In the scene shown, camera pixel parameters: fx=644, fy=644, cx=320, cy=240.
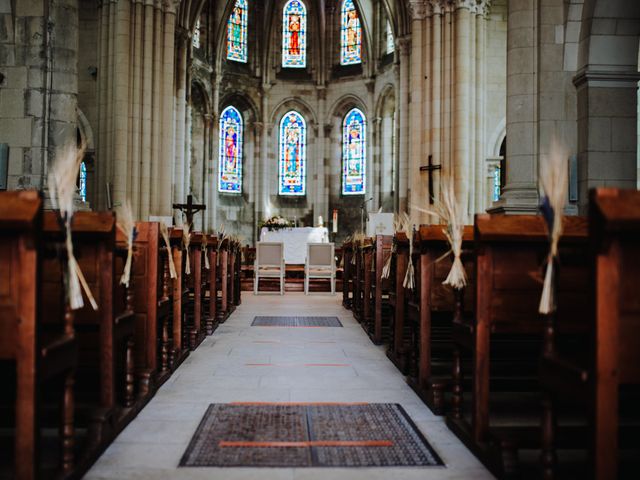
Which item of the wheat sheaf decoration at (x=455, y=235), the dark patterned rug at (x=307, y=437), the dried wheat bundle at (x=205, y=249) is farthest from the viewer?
the dried wheat bundle at (x=205, y=249)

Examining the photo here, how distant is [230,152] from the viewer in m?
23.8

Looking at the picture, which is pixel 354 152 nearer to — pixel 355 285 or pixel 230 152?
pixel 230 152

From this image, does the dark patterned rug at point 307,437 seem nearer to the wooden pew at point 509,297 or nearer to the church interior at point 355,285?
the church interior at point 355,285

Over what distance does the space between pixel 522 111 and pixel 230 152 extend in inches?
681

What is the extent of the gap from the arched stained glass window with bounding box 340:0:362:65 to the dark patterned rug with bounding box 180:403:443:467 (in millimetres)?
21137

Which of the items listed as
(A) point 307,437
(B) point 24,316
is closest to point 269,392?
(A) point 307,437

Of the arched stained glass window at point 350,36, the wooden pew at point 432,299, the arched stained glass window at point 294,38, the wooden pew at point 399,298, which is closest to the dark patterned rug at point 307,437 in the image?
the wooden pew at point 432,299

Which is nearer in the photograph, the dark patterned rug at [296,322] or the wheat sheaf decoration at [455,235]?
the wheat sheaf decoration at [455,235]

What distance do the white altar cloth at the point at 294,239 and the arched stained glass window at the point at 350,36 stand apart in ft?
31.9

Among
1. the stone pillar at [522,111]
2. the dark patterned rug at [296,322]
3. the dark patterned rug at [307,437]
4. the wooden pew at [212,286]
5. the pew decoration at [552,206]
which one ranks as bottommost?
the dark patterned rug at [296,322]

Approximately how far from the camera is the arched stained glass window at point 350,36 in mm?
23719

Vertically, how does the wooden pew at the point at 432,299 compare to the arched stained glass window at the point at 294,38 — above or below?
below

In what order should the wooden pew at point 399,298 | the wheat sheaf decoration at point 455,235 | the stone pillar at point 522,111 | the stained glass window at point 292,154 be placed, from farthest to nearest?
the stained glass window at point 292,154
the stone pillar at point 522,111
the wooden pew at point 399,298
the wheat sheaf decoration at point 455,235

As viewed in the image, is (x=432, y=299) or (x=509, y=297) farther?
(x=432, y=299)
